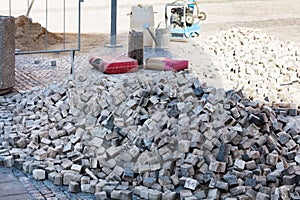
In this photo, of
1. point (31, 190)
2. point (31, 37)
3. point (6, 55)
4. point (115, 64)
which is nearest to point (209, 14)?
point (31, 37)

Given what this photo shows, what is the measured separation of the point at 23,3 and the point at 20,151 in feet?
32.5

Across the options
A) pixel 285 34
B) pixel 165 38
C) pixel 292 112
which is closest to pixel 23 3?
pixel 285 34

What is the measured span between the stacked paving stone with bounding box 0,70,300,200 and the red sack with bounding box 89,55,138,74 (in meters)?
0.39

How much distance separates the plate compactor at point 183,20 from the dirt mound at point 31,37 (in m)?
1.80

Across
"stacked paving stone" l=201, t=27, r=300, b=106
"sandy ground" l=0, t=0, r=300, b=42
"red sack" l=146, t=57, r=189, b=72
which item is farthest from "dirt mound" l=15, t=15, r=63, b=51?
"red sack" l=146, t=57, r=189, b=72

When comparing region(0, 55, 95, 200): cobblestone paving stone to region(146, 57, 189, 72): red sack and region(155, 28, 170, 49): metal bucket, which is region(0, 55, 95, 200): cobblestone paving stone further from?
region(155, 28, 170, 49): metal bucket

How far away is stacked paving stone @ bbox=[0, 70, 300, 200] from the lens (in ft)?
15.0

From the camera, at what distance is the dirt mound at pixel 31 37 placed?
9969mm

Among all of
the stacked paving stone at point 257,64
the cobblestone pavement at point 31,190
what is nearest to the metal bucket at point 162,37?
the stacked paving stone at point 257,64

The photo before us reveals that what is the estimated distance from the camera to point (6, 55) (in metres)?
7.25

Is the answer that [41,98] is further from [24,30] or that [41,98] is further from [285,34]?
[285,34]

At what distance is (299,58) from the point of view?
9.09m

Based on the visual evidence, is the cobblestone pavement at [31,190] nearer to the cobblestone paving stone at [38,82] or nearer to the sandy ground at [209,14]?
the cobblestone paving stone at [38,82]

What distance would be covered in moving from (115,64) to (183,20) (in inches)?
188
